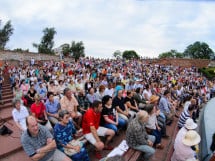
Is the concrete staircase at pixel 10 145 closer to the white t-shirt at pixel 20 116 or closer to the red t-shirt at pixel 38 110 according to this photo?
the white t-shirt at pixel 20 116

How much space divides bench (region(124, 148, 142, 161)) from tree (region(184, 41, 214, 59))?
240 ft

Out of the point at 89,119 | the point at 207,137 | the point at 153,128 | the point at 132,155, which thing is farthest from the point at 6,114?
the point at 207,137

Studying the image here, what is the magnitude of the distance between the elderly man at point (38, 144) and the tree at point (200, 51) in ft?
244

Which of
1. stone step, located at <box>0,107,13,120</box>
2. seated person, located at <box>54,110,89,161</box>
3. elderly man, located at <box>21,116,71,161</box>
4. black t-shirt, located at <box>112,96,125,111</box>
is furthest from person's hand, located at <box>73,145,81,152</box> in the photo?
stone step, located at <box>0,107,13,120</box>

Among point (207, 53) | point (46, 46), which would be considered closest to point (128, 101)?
point (46, 46)

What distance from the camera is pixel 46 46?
135ft

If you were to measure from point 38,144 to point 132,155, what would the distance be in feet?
5.72

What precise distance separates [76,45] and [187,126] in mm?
39387

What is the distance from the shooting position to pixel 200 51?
7331 cm

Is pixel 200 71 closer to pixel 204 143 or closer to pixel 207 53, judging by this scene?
pixel 204 143

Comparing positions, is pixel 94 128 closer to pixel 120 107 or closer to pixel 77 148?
pixel 77 148

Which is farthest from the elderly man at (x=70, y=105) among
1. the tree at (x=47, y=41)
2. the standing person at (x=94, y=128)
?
the tree at (x=47, y=41)

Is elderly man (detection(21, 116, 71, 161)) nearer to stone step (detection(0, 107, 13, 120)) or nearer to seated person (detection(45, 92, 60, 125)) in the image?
seated person (detection(45, 92, 60, 125))

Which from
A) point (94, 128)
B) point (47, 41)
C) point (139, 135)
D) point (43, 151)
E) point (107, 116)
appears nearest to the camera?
point (43, 151)
